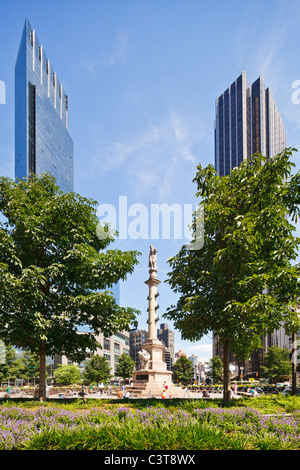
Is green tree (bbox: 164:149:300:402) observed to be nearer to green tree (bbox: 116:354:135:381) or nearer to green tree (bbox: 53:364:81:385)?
green tree (bbox: 53:364:81:385)

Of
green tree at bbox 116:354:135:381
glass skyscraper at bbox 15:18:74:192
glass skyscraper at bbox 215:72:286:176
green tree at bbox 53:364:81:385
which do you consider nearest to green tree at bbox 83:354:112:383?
green tree at bbox 53:364:81:385

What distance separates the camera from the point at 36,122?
120 m

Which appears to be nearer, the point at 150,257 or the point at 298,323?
the point at 298,323

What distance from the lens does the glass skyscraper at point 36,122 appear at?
11481 centimetres

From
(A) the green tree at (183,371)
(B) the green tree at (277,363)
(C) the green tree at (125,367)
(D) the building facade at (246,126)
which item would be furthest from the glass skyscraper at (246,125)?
(C) the green tree at (125,367)

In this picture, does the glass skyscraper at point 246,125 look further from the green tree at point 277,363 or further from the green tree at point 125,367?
the green tree at point 125,367

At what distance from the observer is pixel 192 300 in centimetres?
1541

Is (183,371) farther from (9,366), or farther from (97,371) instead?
(9,366)

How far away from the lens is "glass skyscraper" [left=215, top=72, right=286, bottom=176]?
169 metres

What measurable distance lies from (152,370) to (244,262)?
20.0 meters

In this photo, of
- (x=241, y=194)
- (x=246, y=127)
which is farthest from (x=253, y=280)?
(x=246, y=127)

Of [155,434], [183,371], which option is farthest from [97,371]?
[155,434]
